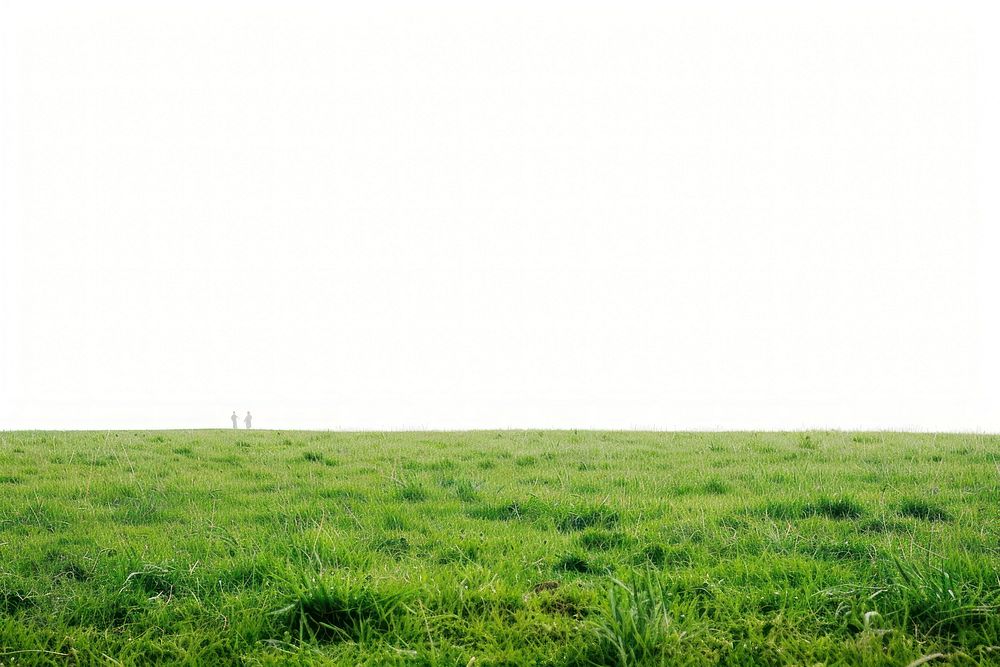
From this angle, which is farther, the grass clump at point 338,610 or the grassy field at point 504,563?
the grass clump at point 338,610

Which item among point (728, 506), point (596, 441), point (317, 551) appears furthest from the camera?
point (596, 441)

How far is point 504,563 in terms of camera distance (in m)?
5.68

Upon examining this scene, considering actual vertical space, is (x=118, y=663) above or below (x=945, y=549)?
below

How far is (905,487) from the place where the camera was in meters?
8.60

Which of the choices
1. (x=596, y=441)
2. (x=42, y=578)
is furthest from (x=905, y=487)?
(x=42, y=578)

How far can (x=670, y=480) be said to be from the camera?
956 centimetres

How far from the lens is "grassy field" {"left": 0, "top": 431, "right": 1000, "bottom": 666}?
166 inches

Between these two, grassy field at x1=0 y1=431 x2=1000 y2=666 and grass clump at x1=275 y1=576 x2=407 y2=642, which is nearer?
grassy field at x1=0 y1=431 x2=1000 y2=666

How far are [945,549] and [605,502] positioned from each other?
11.4 feet

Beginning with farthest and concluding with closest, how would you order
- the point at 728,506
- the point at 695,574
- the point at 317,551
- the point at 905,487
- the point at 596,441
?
the point at 596,441 → the point at 905,487 → the point at 728,506 → the point at 317,551 → the point at 695,574

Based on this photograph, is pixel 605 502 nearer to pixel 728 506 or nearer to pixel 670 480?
pixel 728 506

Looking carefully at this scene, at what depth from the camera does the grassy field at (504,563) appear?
4.21 metres

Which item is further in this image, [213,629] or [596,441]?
[596,441]

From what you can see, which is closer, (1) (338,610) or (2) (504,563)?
(1) (338,610)
